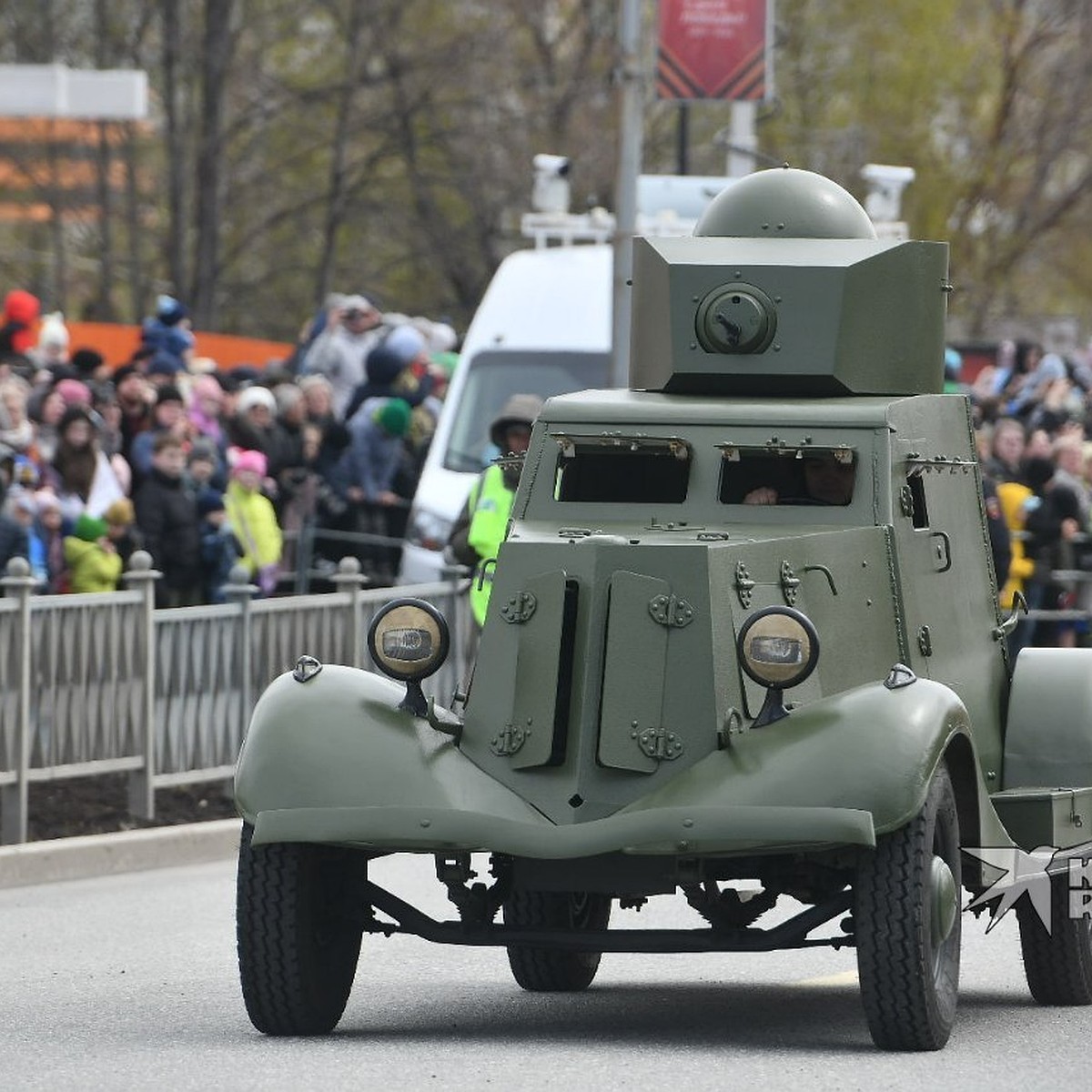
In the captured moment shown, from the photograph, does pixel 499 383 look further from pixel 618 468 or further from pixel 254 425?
pixel 618 468

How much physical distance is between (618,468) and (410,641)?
48.7 inches

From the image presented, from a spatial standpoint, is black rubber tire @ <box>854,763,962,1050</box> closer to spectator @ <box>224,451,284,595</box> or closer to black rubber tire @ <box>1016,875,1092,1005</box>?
black rubber tire @ <box>1016,875,1092,1005</box>

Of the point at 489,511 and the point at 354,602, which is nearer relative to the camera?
the point at 489,511

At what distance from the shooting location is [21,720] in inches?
573

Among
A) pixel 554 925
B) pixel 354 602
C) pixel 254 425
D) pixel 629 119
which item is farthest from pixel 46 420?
pixel 554 925

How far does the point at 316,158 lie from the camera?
133 feet

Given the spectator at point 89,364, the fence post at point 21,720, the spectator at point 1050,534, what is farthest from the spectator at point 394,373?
the fence post at point 21,720

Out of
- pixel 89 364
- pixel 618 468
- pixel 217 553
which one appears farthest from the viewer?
pixel 89 364

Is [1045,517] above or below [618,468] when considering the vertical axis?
below

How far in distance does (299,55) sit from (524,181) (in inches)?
205

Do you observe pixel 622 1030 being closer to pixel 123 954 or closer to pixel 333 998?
pixel 333 998

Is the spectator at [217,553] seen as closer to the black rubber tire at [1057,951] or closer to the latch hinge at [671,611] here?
the black rubber tire at [1057,951]

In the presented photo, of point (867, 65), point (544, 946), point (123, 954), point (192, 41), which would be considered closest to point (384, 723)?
point (544, 946)

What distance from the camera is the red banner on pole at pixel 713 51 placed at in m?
23.7
